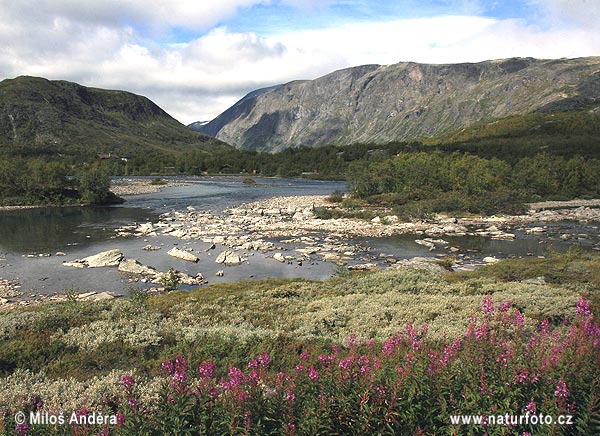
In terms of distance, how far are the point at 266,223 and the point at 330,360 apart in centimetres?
4855

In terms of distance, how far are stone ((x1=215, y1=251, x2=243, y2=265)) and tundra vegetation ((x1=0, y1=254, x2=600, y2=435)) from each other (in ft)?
35.5

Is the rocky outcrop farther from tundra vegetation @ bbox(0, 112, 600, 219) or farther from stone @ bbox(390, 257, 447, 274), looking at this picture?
tundra vegetation @ bbox(0, 112, 600, 219)

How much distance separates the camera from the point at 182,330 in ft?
47.0

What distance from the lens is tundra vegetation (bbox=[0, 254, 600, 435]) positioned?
605cm

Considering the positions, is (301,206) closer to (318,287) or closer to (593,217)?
(593,217)

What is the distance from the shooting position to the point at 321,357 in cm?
693

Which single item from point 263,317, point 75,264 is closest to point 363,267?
point 263,317

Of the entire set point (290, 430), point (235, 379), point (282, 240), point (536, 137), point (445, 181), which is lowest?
point (282, 240)

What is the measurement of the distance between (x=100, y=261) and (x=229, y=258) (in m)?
10.6

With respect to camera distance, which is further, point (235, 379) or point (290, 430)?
point (235, 379)

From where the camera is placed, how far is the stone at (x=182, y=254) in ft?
119

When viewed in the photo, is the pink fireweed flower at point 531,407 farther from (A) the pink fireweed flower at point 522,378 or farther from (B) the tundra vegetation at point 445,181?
(B) the tundra vegetation at point 445,181

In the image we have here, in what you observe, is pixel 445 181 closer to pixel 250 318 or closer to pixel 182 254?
pixel 182 254

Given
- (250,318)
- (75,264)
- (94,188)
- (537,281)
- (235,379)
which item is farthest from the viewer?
(94,188)
